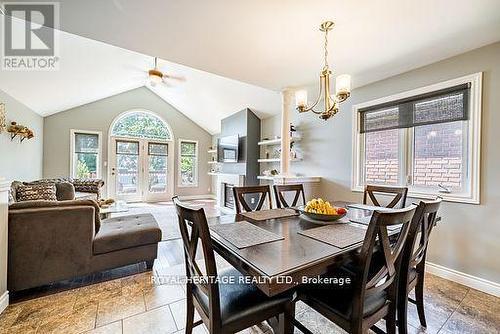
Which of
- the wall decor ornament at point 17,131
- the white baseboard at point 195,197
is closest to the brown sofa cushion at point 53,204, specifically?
the wall decor ornament at point 17,131

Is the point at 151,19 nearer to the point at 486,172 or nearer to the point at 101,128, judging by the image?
the point at 486,172

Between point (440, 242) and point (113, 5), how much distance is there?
3.85 m

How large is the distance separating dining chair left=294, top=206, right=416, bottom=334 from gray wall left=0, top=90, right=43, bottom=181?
499cm

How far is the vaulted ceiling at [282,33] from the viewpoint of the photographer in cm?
166

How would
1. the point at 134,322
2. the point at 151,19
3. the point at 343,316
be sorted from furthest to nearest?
1. the point at 151,19
2. the point at 134,322
3. the point at 343,316

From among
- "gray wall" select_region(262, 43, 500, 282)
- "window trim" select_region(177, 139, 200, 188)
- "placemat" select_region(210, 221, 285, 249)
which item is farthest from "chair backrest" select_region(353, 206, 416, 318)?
"window trim" select_region(177, 139, 200, 188)

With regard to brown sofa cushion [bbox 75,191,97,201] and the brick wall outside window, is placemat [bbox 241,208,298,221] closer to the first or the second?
the brick wall outside window

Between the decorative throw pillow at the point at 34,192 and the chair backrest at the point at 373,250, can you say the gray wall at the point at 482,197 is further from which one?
the decorative throw pillow at the point at 34,192

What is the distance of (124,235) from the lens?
7.32ft

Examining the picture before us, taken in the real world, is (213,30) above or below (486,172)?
above

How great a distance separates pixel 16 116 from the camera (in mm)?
4062

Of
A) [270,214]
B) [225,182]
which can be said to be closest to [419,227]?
[270,214]

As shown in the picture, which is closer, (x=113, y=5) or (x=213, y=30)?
(x=113, y=5)

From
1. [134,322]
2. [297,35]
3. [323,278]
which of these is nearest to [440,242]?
[323,278]
